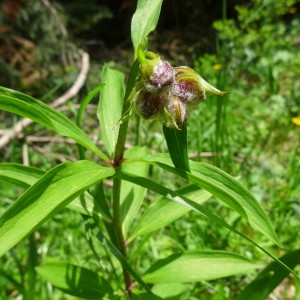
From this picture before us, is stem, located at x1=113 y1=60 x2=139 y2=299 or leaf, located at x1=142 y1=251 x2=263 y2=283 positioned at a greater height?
stem, located at x1=113 y1=60 x2=139 y2=299

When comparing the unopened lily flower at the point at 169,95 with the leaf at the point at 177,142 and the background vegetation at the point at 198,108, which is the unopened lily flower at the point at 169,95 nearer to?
the leaf at the point at 177,142

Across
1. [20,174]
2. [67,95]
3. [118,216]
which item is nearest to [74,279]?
[118,216]

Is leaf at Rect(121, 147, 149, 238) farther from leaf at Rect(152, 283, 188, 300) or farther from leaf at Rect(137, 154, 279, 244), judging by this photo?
leaf at Rect(137, 154, 279, 244)

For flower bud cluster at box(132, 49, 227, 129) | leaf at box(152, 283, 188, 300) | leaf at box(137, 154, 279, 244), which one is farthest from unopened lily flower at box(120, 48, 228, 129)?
leaf at box(152, 283, 188, 300)

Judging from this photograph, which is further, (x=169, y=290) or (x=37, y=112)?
(x=169, y=290)

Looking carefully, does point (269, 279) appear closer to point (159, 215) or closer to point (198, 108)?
point (159, 215)
